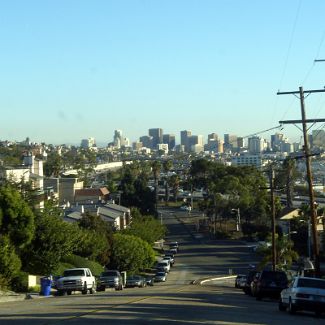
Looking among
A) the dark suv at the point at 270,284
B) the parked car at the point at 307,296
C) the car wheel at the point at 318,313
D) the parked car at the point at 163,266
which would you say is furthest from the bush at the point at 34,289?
the parked car at the point at 163,266

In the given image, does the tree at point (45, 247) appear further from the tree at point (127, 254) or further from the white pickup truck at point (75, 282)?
the tree at point (127, 254)

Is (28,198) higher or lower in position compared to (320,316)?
higher

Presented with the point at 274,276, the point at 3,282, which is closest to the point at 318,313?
the point at 274,276

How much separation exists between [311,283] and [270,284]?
11185 mm

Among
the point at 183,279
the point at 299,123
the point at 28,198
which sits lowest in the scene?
the point at 183,279

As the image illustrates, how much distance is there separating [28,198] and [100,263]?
624 inches

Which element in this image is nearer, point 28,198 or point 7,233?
point 7,233

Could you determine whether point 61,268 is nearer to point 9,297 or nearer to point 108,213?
point 9,297

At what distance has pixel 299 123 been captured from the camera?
42375 mm

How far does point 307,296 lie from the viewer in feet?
89.0

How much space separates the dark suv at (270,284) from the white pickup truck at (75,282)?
10.2 m

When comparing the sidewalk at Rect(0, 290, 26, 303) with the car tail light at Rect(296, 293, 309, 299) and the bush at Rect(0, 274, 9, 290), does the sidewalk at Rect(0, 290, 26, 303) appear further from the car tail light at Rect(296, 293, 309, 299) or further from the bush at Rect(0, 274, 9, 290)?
the car tail light at Rect(296, 293, 309, 299)

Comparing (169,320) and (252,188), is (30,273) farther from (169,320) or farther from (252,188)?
(252,188)

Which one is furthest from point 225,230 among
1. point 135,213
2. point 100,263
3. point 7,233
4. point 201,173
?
point 7,233
